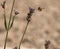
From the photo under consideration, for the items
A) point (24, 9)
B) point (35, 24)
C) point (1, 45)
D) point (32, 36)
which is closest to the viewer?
point (1, 45)

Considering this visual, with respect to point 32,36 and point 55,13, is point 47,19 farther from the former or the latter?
point 32,36

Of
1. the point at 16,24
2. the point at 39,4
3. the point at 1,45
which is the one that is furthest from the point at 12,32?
the point at 39,4

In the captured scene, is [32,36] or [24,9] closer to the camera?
[32,36]

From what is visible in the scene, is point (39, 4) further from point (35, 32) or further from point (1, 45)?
point (1, 45)

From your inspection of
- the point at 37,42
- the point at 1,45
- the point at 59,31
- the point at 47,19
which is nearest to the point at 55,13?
the point at 47,19

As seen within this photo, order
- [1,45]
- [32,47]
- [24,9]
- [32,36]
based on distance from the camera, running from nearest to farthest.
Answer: [1,45]
[32,47]
[32,36]
[24,9]

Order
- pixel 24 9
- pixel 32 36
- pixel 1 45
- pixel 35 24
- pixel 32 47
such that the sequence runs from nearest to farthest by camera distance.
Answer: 1. pixel 1 45
2. pixel 32 47
3. pixel 32 36
4. pixel 35 24
5. pixel 24 9

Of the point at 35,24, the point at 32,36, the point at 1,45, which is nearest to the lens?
the point at 1,45
